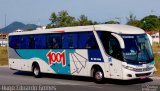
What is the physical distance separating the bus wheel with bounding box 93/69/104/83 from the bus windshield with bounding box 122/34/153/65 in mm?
1823

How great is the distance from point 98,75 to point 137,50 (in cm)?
237

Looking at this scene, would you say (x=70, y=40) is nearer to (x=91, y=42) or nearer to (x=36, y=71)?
(x=91, y=42)

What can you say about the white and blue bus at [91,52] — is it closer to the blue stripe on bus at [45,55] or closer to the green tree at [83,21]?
the blue stripe on bus at [45,55]

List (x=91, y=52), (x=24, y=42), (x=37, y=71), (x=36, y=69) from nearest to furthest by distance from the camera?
(x=91, y=52), (x=37, y=71), (x=36, y=69), (x=24, y=42)

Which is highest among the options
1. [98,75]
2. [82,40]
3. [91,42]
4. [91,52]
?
[82,40]

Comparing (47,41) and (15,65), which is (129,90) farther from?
(15,65)

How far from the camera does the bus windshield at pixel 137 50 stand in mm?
18328

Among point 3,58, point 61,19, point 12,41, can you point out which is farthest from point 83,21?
point 12,41

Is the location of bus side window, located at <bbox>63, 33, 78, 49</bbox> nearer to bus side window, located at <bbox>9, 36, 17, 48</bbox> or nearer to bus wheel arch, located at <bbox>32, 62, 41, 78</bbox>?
bus wheel arch, located at <bbox>32, 62, 41, 78</bbox>

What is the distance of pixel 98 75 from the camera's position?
19672mm

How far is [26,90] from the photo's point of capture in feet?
56.8

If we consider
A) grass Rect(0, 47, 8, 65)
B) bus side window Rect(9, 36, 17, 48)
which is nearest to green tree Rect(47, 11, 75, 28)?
grass Rect(0, 47, 8, 65)

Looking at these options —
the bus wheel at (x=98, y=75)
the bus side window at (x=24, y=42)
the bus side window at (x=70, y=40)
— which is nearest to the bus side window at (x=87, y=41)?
the bus side window at (x=70, y=40)

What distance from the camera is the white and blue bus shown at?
18.4 metres
